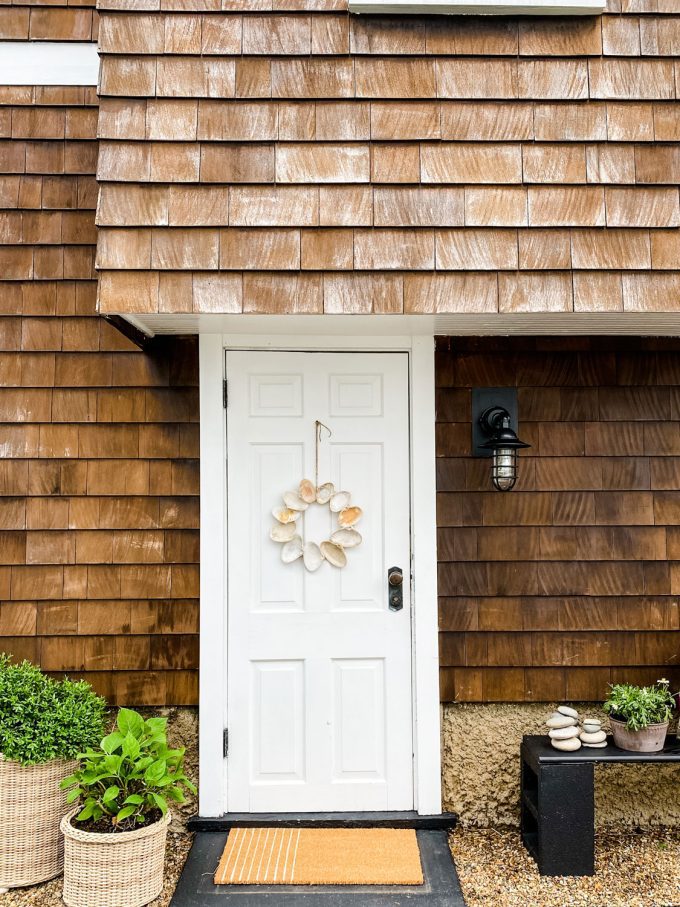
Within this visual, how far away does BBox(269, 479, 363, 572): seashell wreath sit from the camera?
9.07ft

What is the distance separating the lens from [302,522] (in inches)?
110

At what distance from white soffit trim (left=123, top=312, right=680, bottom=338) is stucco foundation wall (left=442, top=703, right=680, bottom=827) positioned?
154 cm

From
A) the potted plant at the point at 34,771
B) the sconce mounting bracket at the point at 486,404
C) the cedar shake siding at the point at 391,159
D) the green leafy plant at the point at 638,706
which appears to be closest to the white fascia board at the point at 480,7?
the cedar shake siding at the point at 391,159

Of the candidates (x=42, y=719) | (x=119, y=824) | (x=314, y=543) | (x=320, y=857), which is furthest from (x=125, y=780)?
(x=314, y=543)

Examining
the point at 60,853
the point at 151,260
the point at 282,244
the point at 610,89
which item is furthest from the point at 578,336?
the point at 60,853

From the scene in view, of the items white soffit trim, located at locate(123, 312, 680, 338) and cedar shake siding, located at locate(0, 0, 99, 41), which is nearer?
white soffit trim, located at locate(123, 312, 680, 338)

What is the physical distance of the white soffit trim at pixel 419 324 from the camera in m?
2.48

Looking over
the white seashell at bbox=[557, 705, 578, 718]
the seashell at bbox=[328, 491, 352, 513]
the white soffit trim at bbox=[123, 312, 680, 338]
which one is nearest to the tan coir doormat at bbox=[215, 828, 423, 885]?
the white seashell at bbox=[557, 705, 578, 718]

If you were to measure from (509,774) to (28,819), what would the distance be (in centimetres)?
184

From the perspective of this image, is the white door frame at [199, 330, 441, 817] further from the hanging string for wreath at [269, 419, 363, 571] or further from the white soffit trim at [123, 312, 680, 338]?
the hanging string for wreath at [269, 419, 363, 571]

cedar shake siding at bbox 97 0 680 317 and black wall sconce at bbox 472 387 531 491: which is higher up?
cedar shake siding at bbox 97 0 680 317

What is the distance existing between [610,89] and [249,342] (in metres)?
1.61

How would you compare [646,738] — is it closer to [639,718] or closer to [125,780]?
[639,718]

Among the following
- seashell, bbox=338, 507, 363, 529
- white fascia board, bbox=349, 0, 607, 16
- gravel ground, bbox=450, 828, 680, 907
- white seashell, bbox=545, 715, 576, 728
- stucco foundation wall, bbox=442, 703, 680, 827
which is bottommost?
gravel ground, bbox=450, 828, 680, 907
